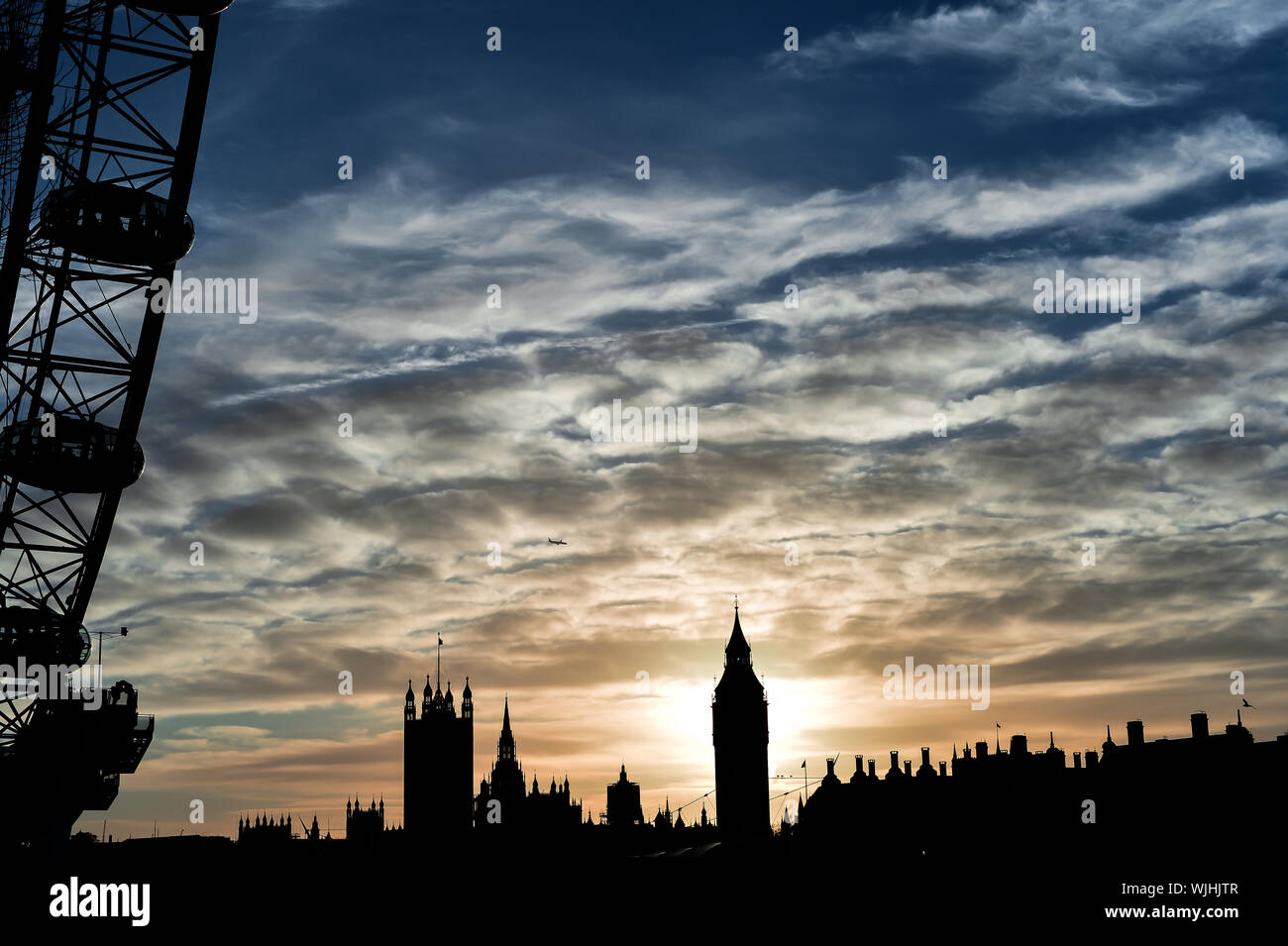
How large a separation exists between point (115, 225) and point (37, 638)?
13.1m

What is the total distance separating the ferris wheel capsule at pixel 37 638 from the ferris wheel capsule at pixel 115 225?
448 inches

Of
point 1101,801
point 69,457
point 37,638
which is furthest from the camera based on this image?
point 1101,801

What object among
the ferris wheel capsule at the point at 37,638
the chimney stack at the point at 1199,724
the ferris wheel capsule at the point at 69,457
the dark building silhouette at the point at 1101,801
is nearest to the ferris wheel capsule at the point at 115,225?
the ferris wheel capsule at the point at 69,457

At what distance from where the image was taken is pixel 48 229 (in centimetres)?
3622

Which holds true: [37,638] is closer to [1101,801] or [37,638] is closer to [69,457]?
[69,457]

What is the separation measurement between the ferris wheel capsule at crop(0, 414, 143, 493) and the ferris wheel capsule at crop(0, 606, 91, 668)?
14.4ft

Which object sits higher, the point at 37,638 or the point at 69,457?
the point at 69,457

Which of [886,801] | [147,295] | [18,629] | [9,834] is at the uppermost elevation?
[147,295]

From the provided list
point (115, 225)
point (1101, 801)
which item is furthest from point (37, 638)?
point (1101, 801)

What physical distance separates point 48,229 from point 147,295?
337 centimetres

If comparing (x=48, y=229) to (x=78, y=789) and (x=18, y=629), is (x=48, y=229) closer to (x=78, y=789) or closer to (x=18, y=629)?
(x=18, y=629)

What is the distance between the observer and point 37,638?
39.2 m
